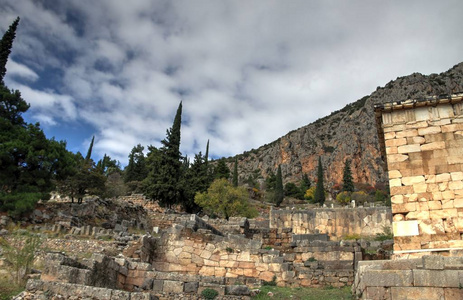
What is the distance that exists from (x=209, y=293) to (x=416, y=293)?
14.9 ft

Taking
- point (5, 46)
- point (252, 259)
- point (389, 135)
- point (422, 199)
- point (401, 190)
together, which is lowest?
point (252, 259)

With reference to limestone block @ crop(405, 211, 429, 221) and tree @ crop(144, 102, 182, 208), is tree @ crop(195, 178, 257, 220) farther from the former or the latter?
limestone block @ crop(405, 211, 429, 221)

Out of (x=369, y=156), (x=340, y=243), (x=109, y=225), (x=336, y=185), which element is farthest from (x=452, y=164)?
(x=369, y=156)

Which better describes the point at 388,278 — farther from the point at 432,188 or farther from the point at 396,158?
the point at 396,158

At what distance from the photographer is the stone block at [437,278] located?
21.8 ft

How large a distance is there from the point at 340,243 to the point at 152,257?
23.6 ft

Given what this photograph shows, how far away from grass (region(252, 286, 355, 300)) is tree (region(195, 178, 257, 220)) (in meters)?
23.3

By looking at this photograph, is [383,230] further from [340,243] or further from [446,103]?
[446,103]

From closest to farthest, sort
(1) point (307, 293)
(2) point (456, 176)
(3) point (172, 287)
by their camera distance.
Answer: (2) point (456, 176) → (3) point (172, 287) → (1) point (307, 293)

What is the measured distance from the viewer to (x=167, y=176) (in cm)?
3653

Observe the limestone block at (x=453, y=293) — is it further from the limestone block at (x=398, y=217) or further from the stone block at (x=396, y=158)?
the stone block at (x=396, y=158)

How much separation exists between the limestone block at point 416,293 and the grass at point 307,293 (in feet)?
8.94

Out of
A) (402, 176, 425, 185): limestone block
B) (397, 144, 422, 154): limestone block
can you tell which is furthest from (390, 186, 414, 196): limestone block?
(397, 144, 422, 154): limestone block

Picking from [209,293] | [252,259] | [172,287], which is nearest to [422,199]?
[209,293]
